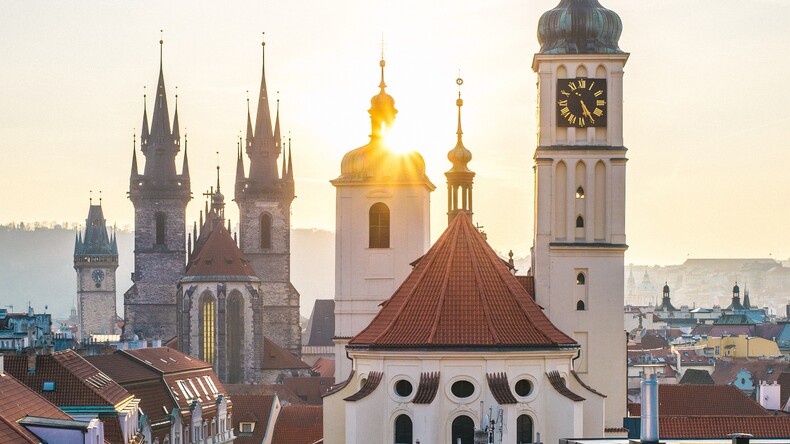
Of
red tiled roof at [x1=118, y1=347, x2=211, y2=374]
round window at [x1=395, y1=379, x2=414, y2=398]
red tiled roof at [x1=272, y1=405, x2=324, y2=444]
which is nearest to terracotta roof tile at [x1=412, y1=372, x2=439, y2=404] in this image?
round window at [x1=395, y1=379, x2=414, y2=398]

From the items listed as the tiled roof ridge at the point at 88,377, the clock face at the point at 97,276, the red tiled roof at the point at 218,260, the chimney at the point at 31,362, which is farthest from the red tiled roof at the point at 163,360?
the clock face at the point at 97,276

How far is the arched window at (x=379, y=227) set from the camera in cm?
6216

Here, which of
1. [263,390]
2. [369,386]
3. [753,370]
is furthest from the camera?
[753,370]

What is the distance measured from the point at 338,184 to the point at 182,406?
1846 centimetres

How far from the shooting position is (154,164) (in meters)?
140

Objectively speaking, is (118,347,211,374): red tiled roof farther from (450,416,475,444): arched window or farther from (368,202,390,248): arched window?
(450,416,475,444): arched window

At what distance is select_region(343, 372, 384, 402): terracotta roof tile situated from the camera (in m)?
48.8

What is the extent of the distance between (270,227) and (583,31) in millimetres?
81922

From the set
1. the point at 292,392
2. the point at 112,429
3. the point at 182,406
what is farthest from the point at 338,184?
the point at 292,392

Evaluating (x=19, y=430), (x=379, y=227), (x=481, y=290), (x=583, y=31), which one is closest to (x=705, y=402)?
(x=379, y=227)

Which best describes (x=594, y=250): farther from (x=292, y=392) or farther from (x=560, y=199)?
(x=292, y=392)

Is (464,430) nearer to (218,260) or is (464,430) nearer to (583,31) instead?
(583,31)

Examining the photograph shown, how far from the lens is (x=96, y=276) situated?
186750 millimetres

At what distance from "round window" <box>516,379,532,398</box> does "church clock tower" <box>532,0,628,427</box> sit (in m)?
7.67
